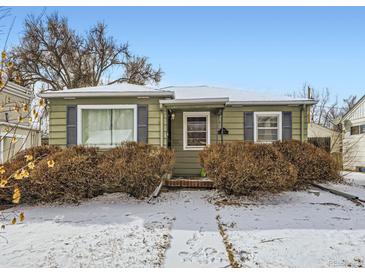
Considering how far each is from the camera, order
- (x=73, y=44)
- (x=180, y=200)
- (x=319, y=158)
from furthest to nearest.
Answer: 1. (x=73, y=44)
2. (x=319, y=158)
3. (x=180, y=200)

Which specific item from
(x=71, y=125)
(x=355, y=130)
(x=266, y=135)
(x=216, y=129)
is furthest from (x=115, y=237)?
(x=355, y=130)

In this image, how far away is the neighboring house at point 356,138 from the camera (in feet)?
49.5

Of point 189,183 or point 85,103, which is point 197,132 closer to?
point 189,183

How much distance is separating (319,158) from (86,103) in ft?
23.0

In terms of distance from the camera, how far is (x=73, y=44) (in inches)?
907

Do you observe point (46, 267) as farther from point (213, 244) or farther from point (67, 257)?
point (213, 244)

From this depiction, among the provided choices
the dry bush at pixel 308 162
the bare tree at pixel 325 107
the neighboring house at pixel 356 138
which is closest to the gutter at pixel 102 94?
the dry bush at pixel 308 162

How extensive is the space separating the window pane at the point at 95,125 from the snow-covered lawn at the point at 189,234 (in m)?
2.68

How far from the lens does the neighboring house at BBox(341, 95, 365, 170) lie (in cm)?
1510

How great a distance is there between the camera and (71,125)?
821 centimetres

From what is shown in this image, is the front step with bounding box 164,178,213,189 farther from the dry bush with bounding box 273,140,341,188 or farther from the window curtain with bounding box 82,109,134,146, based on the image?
the dry bush with bounding box 273,140,341,188

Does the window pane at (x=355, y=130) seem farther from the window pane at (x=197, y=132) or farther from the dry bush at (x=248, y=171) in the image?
the dry bush at (x=248, y=171)

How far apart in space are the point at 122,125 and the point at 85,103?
4.43 feet

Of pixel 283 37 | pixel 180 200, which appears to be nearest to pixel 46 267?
pixel 180 200
